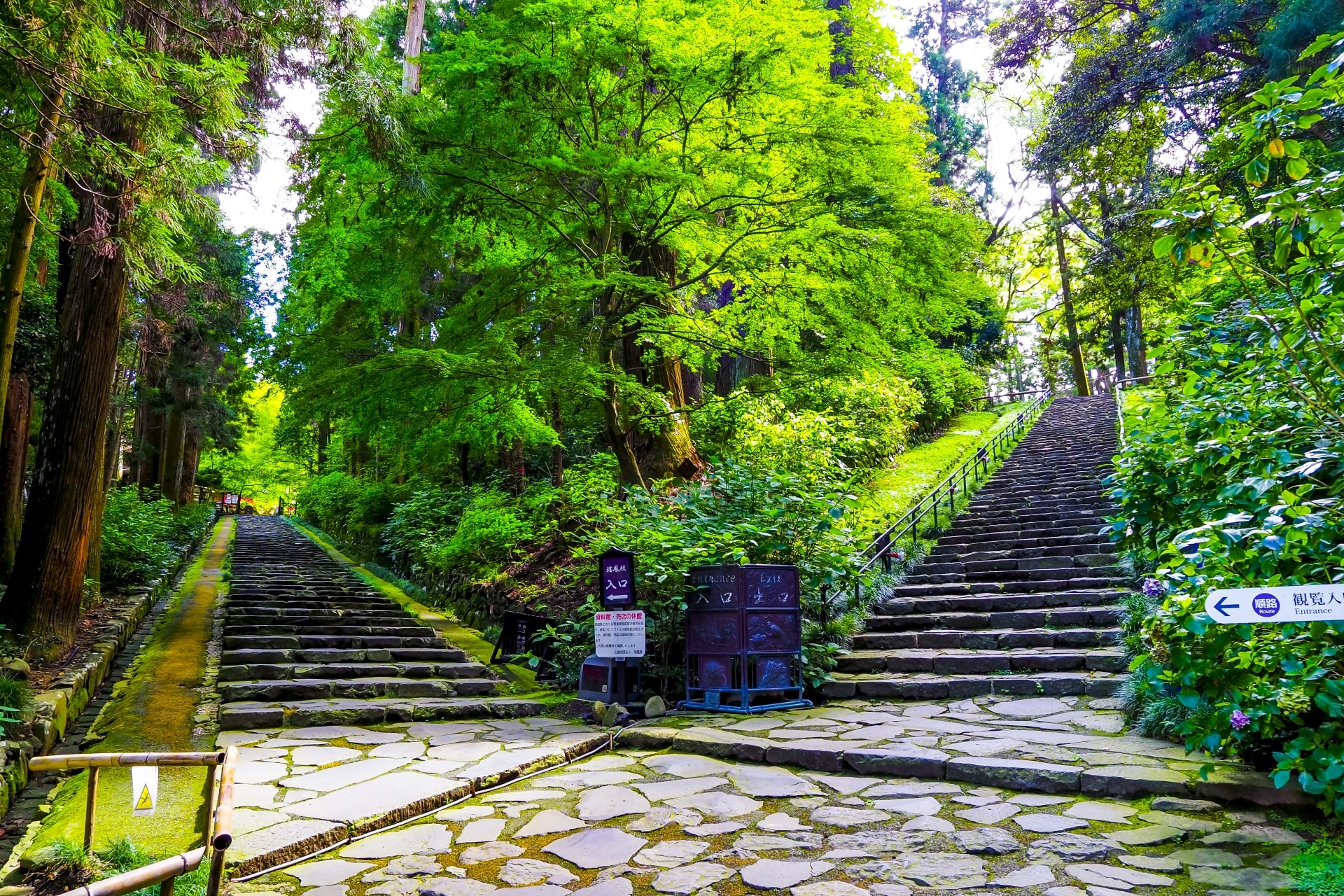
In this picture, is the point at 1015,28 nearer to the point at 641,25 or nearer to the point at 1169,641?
the point at 641,25

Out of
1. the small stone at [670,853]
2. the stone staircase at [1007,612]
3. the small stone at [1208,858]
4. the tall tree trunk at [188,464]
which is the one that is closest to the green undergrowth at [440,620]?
the stone staircase at [1007,612]

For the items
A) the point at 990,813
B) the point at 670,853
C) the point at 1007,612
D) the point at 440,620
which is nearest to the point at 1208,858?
the point at 990,813

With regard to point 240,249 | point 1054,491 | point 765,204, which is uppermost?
point 240,249

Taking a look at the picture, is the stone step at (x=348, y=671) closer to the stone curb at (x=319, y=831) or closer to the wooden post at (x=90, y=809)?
the stone curb at (x=319, y=831)

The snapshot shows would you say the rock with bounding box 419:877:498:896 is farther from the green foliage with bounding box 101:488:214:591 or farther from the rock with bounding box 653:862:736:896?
the green foliage with bounding box 101:488:214:591

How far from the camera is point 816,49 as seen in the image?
270 inches

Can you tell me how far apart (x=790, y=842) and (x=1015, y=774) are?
145 centimetres

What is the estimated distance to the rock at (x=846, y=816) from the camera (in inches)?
151

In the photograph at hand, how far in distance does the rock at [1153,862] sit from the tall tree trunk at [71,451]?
27.2ft

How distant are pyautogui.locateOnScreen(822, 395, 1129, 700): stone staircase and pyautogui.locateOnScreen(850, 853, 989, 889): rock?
3.35 metres

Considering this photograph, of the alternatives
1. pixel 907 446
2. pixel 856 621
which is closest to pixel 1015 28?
pixel 907 446

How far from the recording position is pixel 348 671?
777 centimetres

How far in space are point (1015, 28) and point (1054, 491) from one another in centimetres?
865

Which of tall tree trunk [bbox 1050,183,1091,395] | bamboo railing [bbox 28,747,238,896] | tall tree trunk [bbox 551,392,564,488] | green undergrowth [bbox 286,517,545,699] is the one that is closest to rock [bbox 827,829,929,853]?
bamboo railing [bbox 28,747,238,896]
